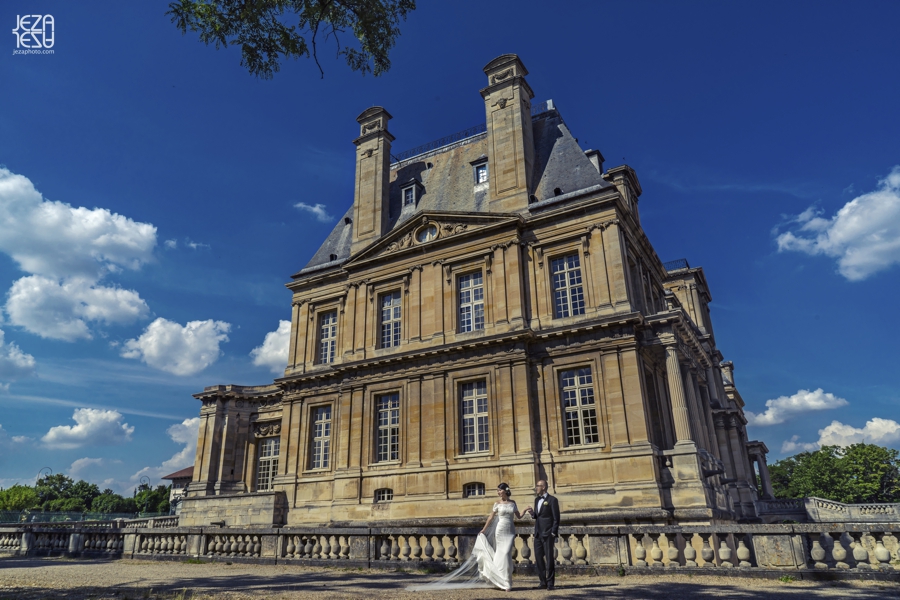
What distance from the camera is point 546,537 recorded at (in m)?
9.49

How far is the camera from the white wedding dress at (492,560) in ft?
29.5

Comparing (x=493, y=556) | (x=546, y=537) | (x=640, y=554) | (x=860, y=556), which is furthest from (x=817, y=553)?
(x=493, y=556)

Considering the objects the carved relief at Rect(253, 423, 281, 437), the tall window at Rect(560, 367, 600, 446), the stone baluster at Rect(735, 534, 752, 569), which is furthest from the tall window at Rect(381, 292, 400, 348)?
the stone baluster at Rect(735, 534, 752, 569)

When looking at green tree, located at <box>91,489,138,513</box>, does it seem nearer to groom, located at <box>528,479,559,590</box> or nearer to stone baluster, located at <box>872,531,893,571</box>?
groom, located at <box>528,479,559,590</box>

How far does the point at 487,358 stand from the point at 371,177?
41.1ft

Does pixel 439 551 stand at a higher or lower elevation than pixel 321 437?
lower

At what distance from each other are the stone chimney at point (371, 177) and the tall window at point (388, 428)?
25.3 ft

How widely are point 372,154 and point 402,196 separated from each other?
9.25 feet

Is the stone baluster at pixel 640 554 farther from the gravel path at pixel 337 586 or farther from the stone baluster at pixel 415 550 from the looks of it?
the stone baluster at pixel 415 550

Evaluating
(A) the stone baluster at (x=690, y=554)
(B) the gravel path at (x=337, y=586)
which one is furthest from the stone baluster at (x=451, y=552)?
(A) the stone baluster at (x=690, y=554)

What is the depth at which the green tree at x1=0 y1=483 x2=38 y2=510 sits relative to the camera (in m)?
74.0

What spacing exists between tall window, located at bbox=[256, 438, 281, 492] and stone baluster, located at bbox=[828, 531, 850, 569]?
2716cm

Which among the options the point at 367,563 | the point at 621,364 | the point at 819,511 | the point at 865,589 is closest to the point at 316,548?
the point at 367,563

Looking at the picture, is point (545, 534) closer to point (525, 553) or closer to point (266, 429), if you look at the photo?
point (525, 553)
